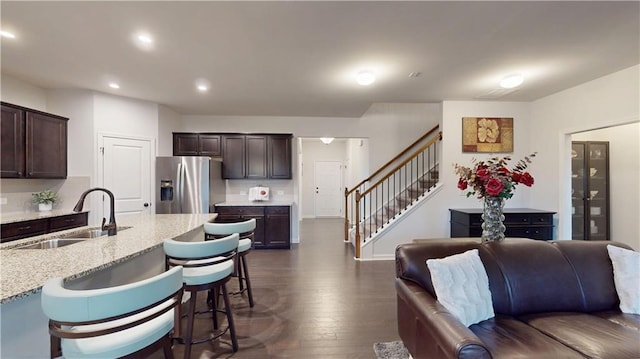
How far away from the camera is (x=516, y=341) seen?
154 cm

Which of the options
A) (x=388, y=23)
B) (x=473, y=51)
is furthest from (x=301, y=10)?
(x=473, y=51)

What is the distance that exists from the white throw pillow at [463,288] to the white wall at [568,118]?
3432 mm

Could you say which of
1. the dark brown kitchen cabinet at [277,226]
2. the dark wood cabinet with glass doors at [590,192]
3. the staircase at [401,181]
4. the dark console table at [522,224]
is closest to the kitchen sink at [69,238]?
the dark brown kitchen cabinet at [277,226]

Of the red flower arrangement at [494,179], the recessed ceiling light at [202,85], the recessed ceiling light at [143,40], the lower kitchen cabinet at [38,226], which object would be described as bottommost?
the lower kitchen cabinet at [38,226]

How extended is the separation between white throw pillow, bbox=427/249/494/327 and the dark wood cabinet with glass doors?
4594mm

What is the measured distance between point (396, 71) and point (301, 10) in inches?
65.9

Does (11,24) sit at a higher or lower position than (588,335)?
higher

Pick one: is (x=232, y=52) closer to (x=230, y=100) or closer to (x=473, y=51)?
(x=230, y=100)

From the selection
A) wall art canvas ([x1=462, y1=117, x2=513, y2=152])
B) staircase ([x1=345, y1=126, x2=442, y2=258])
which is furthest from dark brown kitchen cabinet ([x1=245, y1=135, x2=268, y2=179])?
wall art canvas ([x1=462, y1=117, x2=513, y2=152])

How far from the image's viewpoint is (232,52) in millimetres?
2918

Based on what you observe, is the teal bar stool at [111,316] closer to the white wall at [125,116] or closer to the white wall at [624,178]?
the white wall at [125,116]

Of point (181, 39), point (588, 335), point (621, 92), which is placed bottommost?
point (588, 335)

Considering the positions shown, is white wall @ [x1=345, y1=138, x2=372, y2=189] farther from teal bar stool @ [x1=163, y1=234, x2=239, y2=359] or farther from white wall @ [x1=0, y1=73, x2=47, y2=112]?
white wall @ [x1=0, y1=73, x2=47, y2=112]

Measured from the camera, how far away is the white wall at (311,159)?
9.74 meters
